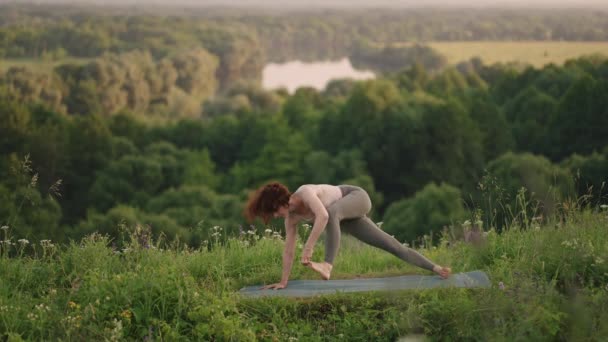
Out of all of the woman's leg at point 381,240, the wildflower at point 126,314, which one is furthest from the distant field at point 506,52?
the wildflower at point 126,314

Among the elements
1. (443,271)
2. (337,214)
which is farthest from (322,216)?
(443,271)

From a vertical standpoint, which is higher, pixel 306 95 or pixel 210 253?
pixel 210 253

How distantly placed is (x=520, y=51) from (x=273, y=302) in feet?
250

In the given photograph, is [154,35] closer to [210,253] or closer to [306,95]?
[306,95]

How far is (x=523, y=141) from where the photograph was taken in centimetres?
5634

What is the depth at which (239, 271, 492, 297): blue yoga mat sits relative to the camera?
7273mm

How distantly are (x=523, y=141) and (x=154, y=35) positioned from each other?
59826 millimetres

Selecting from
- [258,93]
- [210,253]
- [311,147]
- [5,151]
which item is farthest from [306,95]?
[210,253]

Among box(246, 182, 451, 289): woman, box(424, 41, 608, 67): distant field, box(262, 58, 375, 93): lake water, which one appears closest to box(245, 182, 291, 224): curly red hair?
box(246, 182, 451, 289): woman

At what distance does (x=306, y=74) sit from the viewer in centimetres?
9594

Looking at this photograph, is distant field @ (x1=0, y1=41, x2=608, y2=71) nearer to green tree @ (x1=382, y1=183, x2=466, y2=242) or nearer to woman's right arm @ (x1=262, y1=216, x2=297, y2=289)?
green tree @ (x1=382, y1=183, x2=466, y2=242)

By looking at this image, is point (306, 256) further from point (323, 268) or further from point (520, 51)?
point (520, 51)

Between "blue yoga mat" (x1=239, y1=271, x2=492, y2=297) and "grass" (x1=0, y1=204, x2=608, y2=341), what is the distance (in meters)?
0.15

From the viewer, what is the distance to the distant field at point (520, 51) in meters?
70.3
